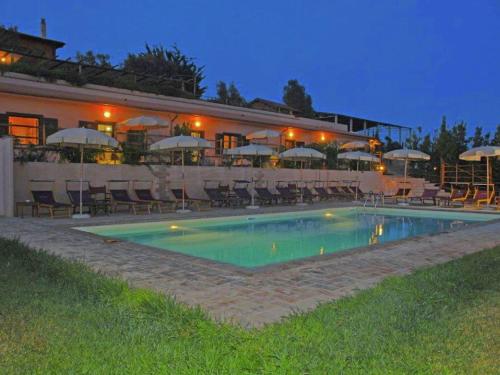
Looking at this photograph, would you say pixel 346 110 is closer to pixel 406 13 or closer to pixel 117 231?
pixel 406 13

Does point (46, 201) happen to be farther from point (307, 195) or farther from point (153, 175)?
point (307, 195)

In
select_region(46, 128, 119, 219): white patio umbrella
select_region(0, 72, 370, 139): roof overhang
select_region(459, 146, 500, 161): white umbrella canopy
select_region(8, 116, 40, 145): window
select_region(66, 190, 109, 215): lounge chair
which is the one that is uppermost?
select_region(0, 72, 370, 139): roof overhang

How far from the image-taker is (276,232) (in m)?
12.1

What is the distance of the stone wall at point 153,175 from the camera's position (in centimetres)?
1305

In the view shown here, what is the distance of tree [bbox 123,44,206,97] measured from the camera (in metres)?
35.2

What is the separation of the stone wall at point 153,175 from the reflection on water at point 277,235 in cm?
382

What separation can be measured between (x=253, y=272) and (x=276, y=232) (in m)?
6.26

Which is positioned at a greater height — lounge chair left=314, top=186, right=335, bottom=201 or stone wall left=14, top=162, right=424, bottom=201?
stone wall left=14, top=162, right=424, bottom=201

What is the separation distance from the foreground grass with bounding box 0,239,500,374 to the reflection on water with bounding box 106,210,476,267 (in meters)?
3.77

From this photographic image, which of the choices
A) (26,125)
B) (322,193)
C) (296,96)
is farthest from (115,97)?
(296,96)

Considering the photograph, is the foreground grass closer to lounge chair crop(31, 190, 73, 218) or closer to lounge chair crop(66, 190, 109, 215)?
lounge chair crop(31, 190, 73, 218)

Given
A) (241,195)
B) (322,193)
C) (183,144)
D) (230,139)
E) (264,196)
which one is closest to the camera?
(183,144)

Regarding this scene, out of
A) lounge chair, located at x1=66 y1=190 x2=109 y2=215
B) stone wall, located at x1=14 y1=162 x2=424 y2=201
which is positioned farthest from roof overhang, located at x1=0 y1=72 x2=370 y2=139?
lounge chair, located at x1=66 y1=190 x2=109 y2=215

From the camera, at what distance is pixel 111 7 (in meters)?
127
